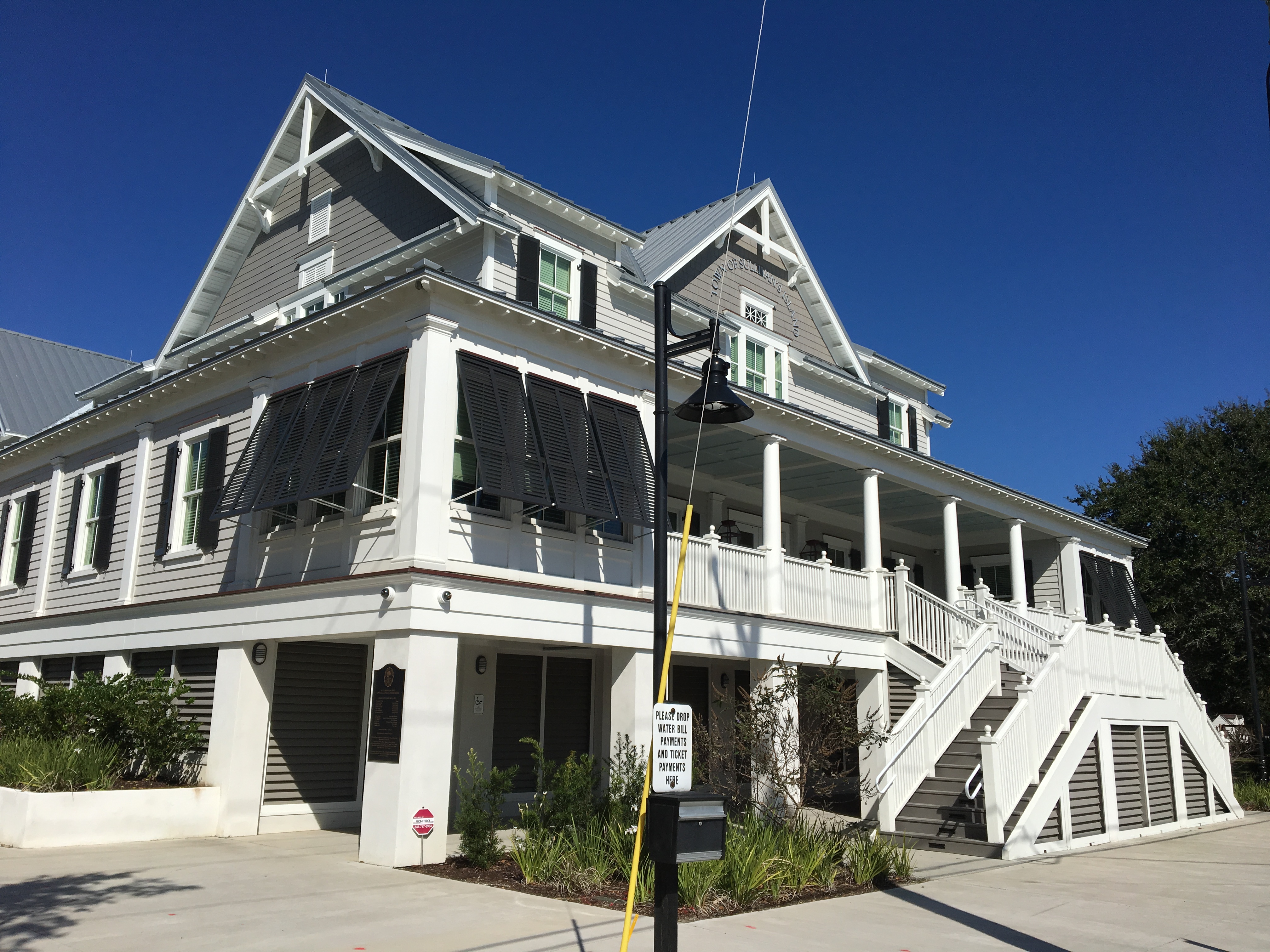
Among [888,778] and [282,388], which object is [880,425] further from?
[282,388]

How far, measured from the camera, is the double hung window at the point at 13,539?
22.8 metres

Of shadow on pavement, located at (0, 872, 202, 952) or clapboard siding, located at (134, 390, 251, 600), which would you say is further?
clapboard siding, located at (134, 390, 251, 600)

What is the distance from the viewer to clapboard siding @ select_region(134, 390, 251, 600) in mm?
16047

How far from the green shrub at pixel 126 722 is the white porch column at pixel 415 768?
174 inches

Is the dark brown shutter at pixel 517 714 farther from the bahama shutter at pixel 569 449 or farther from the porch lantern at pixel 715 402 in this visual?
the porch lantern at pixel 715 402

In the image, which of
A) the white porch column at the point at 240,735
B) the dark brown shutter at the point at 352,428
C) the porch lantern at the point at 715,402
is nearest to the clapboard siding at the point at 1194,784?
the porch lantern at the point at 715,402

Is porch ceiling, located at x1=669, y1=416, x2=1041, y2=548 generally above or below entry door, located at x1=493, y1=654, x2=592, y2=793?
above

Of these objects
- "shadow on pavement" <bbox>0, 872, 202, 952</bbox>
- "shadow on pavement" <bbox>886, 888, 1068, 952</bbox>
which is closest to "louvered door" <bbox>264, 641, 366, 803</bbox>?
"shadow on pavement" <bbox>0, 872, 202, 952</bbox>

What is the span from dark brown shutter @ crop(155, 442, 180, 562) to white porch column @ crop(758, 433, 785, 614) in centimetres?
1016

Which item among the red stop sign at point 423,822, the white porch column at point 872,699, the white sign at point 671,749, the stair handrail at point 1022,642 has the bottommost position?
the red stop sign at point 423,822

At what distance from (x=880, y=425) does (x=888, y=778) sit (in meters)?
12.9

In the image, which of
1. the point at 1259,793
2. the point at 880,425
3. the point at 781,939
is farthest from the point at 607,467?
the point at 1259,793

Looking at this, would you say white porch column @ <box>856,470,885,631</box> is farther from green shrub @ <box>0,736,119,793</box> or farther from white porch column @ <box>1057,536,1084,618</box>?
green shrub @ <box>0,736,119,793</box>

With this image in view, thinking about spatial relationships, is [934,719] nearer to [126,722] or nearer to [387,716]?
[387,716]
